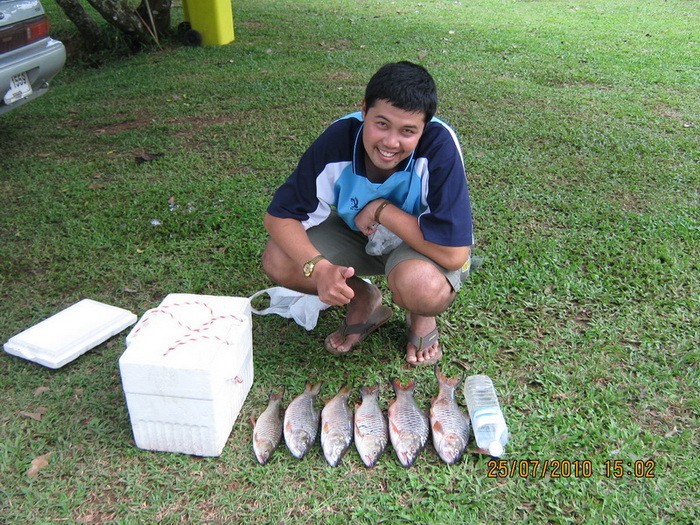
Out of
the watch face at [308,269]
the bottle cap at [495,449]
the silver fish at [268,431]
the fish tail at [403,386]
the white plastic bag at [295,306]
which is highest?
the watch face at [308,269]

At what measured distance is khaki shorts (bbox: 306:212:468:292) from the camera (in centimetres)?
265

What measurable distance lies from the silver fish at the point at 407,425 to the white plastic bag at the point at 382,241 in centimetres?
61

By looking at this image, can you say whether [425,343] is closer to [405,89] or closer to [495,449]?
[495,449]

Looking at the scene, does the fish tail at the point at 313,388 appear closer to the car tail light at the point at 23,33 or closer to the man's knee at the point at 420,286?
the man's knee at the point at 420,286

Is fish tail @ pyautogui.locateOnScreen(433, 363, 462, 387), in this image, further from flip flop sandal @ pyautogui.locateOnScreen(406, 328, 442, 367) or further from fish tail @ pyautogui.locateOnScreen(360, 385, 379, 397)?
fish tail @ pyautogui.locateOnScreen(360, 385, 379, 397)

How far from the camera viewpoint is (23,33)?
15.3 feet

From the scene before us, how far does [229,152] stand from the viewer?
491 centimetres

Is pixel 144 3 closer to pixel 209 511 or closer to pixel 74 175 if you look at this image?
pixel 74 175

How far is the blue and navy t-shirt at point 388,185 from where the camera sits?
241 cm

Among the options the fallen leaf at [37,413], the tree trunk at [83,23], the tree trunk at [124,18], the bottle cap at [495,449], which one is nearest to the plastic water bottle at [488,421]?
the bottle cap at [495,449]

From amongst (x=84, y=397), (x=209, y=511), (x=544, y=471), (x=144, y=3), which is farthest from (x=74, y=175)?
(x=144, y=3)

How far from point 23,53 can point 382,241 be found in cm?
367
